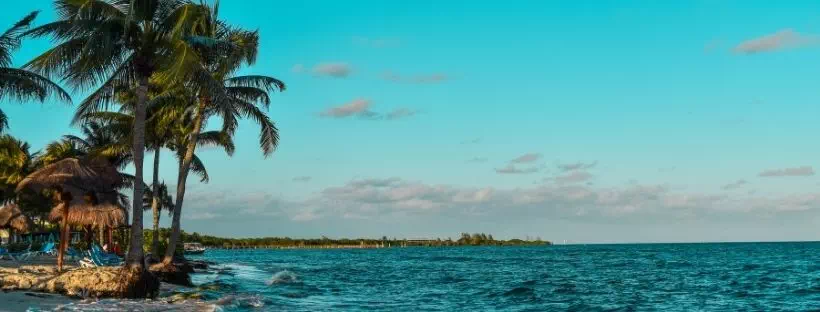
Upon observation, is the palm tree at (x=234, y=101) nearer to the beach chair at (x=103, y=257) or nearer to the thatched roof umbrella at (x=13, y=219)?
the beach chair at (x=103, y=257)

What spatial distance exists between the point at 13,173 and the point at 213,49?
31553 millimetres

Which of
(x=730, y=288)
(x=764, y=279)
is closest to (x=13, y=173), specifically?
(x=730, y=288)

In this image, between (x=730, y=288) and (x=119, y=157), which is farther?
(x=119, y=157)

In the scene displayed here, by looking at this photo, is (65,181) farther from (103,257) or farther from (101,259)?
A: (103,257)

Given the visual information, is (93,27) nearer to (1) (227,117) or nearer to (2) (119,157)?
(1) (227,117)

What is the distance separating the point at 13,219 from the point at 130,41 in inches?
1126

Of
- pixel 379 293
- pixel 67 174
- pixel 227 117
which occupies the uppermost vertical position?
pixel 227 117

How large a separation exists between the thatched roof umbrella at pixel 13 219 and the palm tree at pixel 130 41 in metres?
25.8

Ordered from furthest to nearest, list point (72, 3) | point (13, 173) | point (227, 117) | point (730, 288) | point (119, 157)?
point (13, 173) → point (119, 157) → point (730, 288) → point (227, 117) → point (72, 3)

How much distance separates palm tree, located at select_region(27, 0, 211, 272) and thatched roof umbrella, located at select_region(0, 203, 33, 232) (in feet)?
84.5

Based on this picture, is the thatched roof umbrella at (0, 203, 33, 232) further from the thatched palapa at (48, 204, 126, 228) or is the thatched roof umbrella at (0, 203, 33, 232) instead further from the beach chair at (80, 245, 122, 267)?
the beach chair at (80, 245, 122, 267)

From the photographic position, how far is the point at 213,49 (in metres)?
26.2

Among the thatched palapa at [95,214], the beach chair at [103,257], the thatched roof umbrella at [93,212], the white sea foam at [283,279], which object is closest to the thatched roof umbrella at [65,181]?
the beach chair at [103,257]

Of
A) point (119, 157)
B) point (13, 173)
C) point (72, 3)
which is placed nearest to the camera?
point (72, 3)
